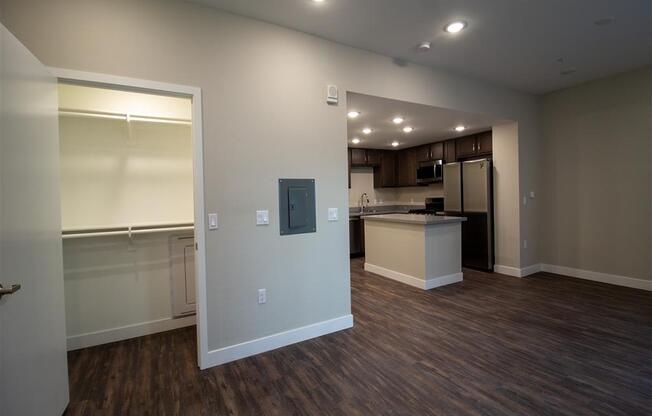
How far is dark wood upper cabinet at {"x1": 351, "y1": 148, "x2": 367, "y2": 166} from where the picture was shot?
22.8 ft

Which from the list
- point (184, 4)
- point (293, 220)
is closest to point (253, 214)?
point (293, 220)

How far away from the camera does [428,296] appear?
156 inches

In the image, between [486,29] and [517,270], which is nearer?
[486,29]

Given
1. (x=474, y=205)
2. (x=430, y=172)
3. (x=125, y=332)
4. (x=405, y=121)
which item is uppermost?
(x=405, y=121)

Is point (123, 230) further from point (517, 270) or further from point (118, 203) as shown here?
point (517, 270)

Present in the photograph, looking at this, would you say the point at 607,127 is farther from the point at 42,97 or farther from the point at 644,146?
the point at 42,97

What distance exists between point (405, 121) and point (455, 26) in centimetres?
182

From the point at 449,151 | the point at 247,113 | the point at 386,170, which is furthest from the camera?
the point at 386,170

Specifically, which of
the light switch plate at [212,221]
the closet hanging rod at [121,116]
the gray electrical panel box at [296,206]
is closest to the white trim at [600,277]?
the gray electrical panel box at [296,206]

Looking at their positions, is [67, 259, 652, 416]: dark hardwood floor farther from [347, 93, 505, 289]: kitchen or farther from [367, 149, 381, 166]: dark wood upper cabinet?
[367, 149, 381, 166]: dark wood upper cabinet

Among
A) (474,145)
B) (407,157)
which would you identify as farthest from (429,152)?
(474,145)

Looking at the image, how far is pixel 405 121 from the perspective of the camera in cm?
456

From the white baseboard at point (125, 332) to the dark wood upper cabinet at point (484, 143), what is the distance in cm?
517

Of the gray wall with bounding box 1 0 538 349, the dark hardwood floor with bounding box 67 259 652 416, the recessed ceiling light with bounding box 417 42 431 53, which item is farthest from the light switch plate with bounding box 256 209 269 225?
the recessed ceiling light with bounding box 417 42 431 53
